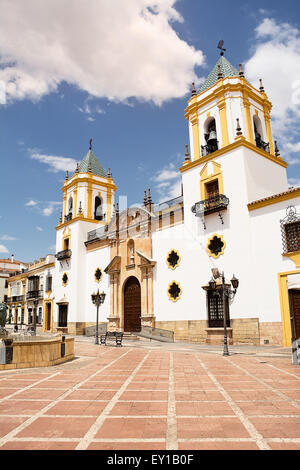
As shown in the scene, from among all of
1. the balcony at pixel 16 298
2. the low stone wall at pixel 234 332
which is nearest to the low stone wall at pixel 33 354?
the low stone wall at pixel 234 332

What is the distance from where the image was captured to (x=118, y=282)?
23844mm

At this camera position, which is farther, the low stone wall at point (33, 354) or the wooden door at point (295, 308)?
the wooden door at point (295, 308)

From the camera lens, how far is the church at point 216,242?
1455cm

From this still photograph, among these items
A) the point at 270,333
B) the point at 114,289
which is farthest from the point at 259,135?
the point at 114,289

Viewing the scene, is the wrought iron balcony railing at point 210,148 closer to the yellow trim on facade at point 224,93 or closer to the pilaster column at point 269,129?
the yellow trim on facade at point 224,93

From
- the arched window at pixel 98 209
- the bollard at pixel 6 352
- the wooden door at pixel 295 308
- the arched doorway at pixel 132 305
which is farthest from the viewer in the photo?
the arched window at pixel 98 209

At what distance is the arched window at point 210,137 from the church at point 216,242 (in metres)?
0.06

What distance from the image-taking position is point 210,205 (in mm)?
17391

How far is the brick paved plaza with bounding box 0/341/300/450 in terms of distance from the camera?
3.83 meters

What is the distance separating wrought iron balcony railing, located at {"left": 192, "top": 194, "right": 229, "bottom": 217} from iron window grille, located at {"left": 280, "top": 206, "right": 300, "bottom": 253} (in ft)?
10.2

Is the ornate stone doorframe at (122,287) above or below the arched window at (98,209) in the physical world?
below

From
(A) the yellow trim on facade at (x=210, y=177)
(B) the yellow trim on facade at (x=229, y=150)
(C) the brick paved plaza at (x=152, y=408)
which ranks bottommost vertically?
(C) the brick paved plaza at (x=152, y=408)

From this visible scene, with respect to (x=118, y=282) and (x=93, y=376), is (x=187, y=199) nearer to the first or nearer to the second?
(x=118, y=282)

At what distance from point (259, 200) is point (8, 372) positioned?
39.2 ft
